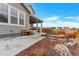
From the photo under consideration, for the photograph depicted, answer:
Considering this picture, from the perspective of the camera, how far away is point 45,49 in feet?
15.7

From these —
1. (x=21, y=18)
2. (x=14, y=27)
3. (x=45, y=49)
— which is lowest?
(x=45, y=49)

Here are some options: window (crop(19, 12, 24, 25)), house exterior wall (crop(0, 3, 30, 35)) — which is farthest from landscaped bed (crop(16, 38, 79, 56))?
window (crop(19, 12, 24, 25))

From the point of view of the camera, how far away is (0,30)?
5980mm

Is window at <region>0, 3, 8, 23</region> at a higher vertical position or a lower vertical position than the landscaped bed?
higher

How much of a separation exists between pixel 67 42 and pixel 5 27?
2921mm

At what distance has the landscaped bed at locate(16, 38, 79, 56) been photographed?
4312 mm

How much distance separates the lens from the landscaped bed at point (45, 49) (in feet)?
14.1

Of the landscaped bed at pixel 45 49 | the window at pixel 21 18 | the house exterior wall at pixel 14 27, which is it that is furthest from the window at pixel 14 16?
the landscaped bed at pixel 45 49

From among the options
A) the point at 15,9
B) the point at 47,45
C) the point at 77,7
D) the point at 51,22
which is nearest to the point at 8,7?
the point at 15,9

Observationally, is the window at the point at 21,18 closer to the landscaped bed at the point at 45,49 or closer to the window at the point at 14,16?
the window at the point at 14,16

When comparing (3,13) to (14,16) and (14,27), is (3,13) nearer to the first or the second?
(14,16)

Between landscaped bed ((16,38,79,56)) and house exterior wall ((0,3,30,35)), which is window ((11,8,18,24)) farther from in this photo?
landscaped bed ((16,38,79,56))

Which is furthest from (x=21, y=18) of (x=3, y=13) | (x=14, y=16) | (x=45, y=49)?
(x=45, y=49)

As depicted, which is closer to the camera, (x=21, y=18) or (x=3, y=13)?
(x=3, y=13)
